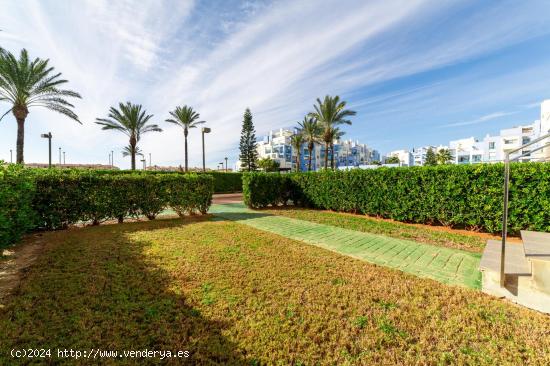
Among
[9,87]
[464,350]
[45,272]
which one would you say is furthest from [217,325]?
[9,87]

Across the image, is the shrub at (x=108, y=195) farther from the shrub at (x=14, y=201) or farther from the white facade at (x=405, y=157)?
the white facade at (x=405, y=157)

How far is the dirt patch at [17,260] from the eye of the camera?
348 cm

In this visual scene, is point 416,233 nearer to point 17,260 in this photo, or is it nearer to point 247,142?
point 17,260

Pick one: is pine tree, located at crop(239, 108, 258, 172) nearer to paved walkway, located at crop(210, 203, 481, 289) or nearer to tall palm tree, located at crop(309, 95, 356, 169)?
tall palm tree, located at crop(309, 95, 356, 169)

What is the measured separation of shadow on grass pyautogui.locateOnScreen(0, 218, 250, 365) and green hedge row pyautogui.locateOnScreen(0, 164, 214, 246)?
1.70 metres

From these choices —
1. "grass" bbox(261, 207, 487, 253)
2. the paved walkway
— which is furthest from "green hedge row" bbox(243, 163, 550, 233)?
the paved walkway

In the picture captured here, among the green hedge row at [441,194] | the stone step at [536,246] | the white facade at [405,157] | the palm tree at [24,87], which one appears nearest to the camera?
the stone step at [536,246]

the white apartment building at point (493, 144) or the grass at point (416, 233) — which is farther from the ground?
the white apartment building at point (493, 144)

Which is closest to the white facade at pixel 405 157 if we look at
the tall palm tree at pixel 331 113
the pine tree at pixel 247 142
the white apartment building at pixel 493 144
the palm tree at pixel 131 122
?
the white apartment building at pixel 493 144

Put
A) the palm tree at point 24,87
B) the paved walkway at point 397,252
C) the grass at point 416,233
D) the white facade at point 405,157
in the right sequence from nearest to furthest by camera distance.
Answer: the paved walkway at point 397,252
the grass at point 416,233
the palm tree at point 24,87
the white facade at point 405,157

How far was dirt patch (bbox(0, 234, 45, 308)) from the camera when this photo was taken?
3.48 m

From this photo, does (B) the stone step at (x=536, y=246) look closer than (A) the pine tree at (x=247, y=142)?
Yes

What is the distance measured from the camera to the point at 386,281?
3.69 metres

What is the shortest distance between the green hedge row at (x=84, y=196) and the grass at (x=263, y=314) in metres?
1.87
